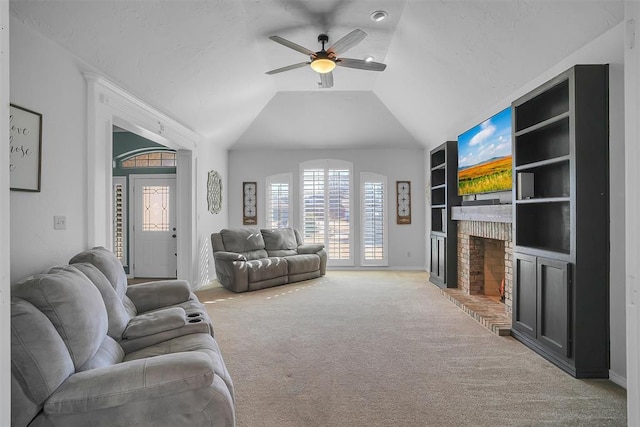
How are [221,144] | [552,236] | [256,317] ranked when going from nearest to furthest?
1. [552,236]
2. [256,317]
3. [221,144]

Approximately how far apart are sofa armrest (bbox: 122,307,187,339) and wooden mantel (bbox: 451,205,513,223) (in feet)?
10.9

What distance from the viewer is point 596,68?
2.80m

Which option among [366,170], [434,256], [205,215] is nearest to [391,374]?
[434,256]

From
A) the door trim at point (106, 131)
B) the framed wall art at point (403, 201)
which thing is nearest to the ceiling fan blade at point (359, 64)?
the door trim at point (106, 131)

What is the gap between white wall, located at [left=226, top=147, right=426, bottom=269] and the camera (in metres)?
8.27

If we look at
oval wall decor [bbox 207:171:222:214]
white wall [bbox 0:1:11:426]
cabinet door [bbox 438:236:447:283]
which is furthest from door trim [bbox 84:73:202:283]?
cabinet door [bbox 438:236:447:283]

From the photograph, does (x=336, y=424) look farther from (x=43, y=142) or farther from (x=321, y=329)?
(x=43, y=142)

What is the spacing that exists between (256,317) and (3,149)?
12.3 feet

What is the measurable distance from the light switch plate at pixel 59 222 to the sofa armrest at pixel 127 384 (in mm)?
1716

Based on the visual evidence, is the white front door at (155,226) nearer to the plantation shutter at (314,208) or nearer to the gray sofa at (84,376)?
the plantation shutter at (314,208)

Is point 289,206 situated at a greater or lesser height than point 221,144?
lesser

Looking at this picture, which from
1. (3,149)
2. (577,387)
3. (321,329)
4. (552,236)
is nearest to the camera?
(3,149)

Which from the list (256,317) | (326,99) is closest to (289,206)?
(326,99)

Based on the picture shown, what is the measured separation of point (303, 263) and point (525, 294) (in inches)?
159
